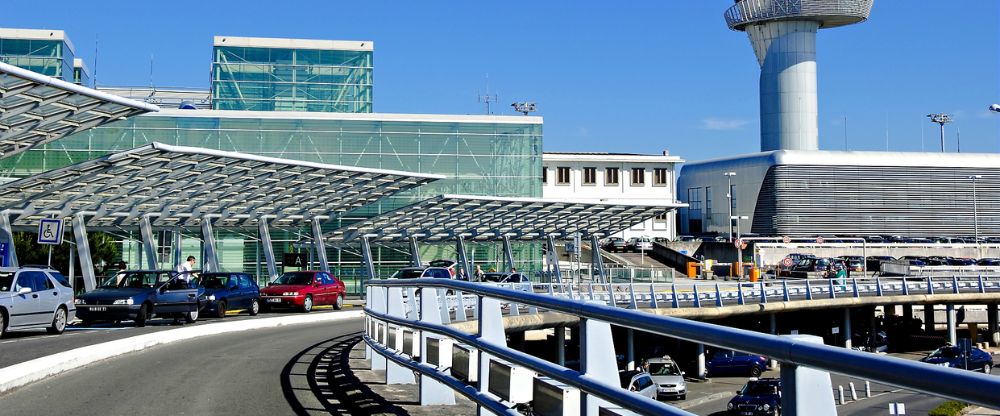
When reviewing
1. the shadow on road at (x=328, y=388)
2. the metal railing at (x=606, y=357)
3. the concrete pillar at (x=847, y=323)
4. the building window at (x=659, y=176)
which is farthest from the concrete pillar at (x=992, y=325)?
the metal railing at (x=606, y=357)

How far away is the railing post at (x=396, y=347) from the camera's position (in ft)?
35.2

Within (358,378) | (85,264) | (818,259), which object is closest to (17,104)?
(85,264)

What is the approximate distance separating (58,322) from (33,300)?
1.20 m

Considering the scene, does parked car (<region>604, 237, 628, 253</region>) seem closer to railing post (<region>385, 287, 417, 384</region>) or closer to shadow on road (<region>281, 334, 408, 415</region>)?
shadow on road (<region>281, 334, 408, 415</region>)

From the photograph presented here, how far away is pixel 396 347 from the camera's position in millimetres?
10773

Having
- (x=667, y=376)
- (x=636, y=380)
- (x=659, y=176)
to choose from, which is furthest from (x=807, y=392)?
(x=659, y=176)

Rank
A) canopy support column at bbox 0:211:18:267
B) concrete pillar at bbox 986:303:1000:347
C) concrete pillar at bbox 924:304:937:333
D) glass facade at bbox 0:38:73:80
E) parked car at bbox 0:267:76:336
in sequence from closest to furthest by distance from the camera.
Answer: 1. parked car at bbox 0:267:76:336
2. canopy support column at bbox 0:211:18:267
3. concrete pillar at bbox 986:303:1000:347
4. concrete pillar at bbox 924:304:937:333
5. glass facade at bbox 0:38:73:80

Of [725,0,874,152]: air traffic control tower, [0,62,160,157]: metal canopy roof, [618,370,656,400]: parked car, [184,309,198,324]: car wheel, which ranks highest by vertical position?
[725,0,874,152]: air traffic control tower

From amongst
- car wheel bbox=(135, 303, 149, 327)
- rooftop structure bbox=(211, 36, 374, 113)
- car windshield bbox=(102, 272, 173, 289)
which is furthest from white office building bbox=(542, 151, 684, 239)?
car wheel bbox=(135, 303, 149, 327)

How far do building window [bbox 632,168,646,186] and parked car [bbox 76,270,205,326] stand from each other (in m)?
83.3

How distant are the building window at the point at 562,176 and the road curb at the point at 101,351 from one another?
265 ft

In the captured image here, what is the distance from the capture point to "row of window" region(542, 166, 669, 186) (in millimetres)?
109625

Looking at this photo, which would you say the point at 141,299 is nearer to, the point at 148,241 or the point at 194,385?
the point at 148,241

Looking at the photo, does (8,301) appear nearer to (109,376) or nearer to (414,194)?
(109,376)
